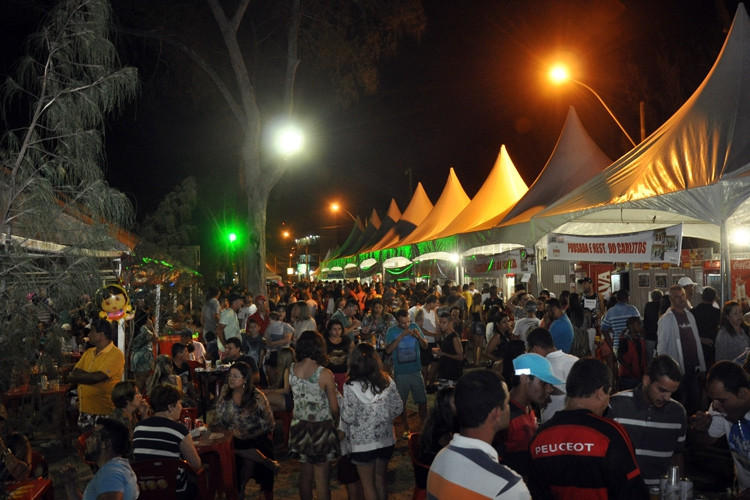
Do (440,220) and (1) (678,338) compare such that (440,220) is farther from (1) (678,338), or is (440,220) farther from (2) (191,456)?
(2) (191,456)

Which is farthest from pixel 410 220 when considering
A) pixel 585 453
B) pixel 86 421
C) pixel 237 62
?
pixel 585 453

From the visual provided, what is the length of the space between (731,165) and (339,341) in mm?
5174

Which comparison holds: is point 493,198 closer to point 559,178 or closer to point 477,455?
point 559,178

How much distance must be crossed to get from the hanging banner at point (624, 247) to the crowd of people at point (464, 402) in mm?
691

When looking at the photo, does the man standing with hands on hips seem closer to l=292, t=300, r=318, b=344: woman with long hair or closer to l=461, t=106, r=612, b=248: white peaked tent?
l=292, t=300, r=318, b=344: woman with long hair

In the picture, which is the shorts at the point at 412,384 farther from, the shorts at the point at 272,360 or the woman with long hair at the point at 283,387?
the shorts at the point at 272,360

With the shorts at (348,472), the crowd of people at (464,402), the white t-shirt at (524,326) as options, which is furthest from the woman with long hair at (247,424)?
the white t-shirt at (524,326)

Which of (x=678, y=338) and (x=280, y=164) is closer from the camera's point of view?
(x=678, y=338)

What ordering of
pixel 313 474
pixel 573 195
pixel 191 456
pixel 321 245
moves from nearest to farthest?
1. pixel 191 456
2. pixel 313 474
3. pixel 573 195
4. pixel 321 245

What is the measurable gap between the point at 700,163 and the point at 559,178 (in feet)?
17.8

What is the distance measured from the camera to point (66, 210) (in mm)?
5578

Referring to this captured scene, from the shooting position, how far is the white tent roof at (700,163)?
7344mm

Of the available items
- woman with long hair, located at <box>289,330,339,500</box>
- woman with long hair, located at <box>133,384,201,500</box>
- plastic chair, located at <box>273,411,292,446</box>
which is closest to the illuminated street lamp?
plastic chair, located at <box>273,411,292,446</box>

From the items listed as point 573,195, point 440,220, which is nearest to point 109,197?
point 573,195
